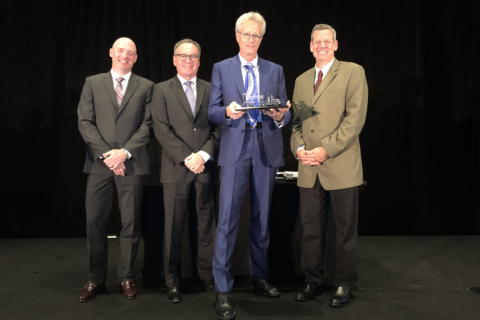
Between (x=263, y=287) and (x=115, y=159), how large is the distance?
4.55 ft

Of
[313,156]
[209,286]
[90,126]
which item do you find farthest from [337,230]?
[90,126]

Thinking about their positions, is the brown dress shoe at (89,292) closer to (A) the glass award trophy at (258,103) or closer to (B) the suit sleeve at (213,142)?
(B) the suit sleeve at (213,142)

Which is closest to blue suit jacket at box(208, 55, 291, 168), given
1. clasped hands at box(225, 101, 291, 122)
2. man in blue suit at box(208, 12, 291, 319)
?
man in blue suit at box(208, 12, 291, 319)

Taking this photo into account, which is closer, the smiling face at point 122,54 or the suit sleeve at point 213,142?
the suit sleeve at point 213,142

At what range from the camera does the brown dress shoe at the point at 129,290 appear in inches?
110

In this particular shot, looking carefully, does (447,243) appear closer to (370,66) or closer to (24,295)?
(370,66)

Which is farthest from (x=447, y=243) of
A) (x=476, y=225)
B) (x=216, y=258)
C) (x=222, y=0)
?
(x=222, y=0)

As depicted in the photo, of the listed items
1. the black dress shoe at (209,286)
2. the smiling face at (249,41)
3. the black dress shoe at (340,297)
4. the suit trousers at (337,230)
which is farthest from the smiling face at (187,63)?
the black dress shoe at (340,297)

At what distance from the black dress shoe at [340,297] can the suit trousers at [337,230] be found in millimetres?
44

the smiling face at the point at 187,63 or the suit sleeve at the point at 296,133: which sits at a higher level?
the smiling face at the point at 187,63

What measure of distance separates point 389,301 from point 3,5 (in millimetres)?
5244

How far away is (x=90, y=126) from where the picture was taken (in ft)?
9.40

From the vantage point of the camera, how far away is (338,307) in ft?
8.52

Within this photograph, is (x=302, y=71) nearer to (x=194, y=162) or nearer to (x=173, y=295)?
(x=194, y=162)
